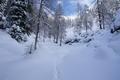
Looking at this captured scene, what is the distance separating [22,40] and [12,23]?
239cm

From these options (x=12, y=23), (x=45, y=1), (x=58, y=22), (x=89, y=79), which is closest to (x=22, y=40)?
(x=12, y=23)

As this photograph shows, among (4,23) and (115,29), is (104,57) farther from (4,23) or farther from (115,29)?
(4,23)

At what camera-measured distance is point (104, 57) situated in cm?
1195

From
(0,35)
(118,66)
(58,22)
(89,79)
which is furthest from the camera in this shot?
(58,22)

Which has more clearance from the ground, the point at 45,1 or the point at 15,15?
the point at 45,1

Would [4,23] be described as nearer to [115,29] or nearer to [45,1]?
[45,1]

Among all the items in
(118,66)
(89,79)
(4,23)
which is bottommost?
(89,79)

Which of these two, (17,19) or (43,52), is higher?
(17,19)

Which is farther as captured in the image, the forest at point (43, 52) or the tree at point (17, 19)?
the tree at point (17, 19)

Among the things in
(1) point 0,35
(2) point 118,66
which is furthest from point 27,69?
(1) point 0,35

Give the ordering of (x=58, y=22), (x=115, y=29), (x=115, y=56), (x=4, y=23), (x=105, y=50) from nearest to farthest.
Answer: (x=115, y=56)
(x=105, y=50)
(x=115, y=29)
(x=4, y=23)
(x=58, y=22)

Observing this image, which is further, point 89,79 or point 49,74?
point 49,74

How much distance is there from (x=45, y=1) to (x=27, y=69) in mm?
14624

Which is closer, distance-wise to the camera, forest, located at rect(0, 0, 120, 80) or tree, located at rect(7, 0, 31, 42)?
forest, located at rect(0, 0, 120, 80)
